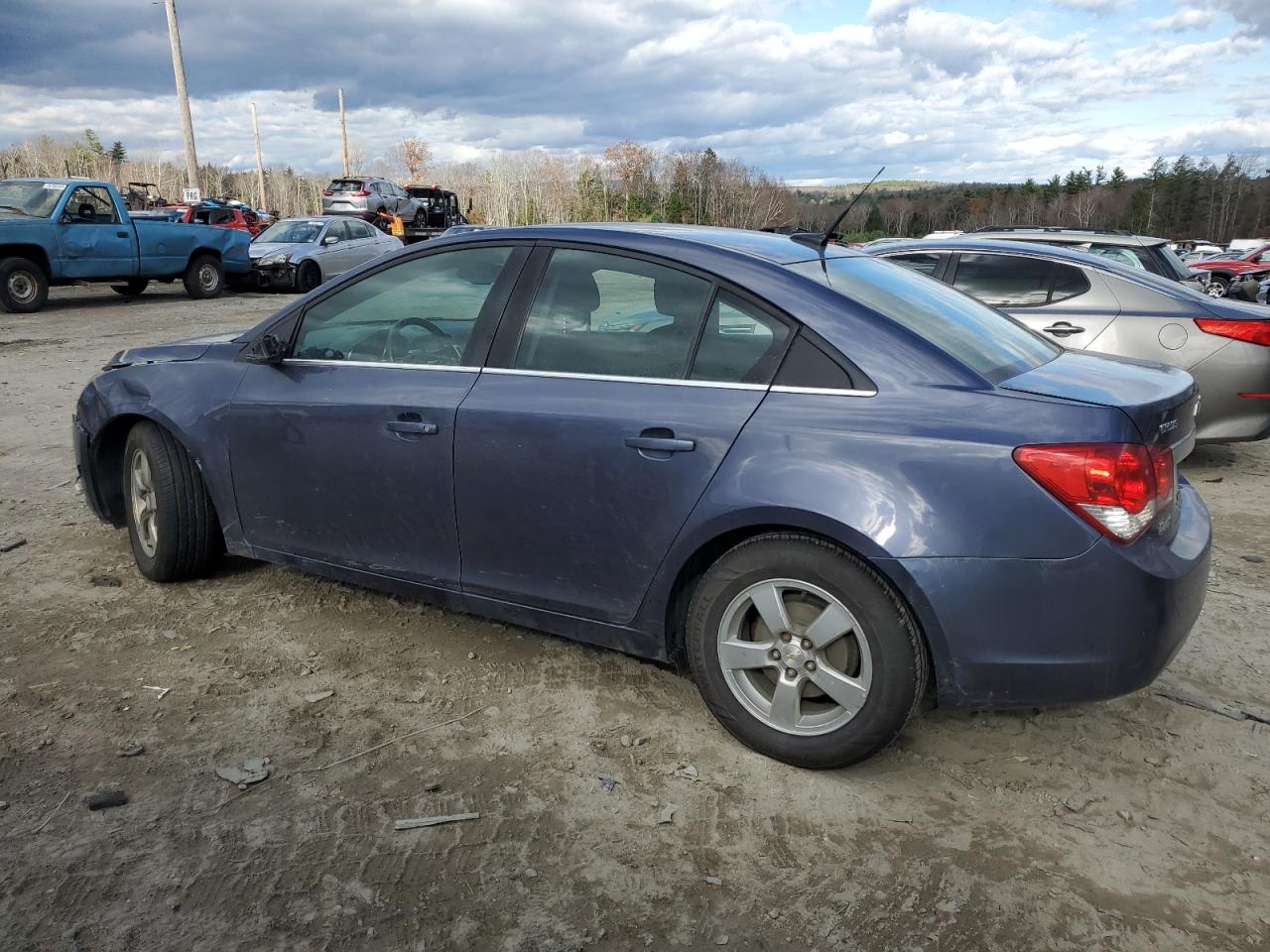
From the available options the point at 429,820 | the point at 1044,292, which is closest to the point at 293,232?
the point at 1044,292

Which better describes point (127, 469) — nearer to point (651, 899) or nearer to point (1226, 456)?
point (651, 899)

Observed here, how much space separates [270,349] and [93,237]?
14.1m

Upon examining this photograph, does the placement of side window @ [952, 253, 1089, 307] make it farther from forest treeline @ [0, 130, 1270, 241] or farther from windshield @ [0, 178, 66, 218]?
forest treeline @ [0, 130, 1270, 241]

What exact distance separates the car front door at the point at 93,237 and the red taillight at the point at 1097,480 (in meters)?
16.2

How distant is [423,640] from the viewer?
391 cm

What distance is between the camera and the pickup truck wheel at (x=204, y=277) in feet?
59.7

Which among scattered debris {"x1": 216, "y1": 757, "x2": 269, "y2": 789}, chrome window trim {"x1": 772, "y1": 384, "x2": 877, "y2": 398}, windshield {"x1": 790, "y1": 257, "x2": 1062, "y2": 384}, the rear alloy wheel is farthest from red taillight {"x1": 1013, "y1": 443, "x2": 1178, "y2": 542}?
the rear alloy wheel

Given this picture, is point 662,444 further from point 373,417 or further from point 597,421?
point 373,417

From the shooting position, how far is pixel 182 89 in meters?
27.8

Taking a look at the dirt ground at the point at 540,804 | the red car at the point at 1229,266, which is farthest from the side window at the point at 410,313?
the red car at the point at 1229,266

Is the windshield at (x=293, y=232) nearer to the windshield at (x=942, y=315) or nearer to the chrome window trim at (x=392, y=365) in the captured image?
the chrome window trim at (x=392, y=365)

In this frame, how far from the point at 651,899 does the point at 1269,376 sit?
18.6ft

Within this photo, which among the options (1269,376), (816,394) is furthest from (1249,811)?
(1269,376)

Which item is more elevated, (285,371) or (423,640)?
(285,371)
